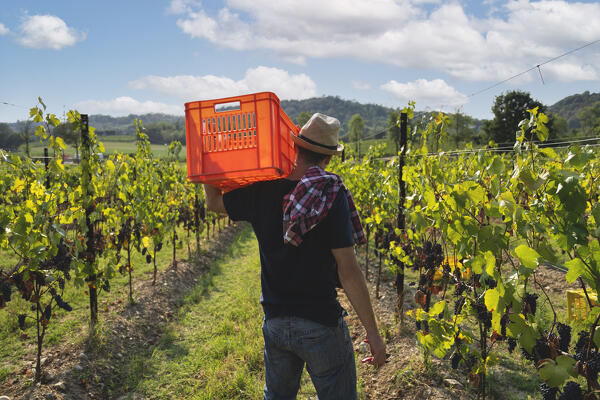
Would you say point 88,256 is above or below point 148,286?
above

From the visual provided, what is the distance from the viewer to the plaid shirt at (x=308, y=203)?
5.49 ft

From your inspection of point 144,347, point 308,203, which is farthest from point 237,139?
point 144,347

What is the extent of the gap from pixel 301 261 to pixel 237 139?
2.33ft

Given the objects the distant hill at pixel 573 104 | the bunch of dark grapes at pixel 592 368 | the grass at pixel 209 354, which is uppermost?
the distant hill at pixel 573 104

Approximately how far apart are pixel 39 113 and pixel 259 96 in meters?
3.02

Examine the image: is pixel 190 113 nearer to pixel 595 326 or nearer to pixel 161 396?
pixel 595 326

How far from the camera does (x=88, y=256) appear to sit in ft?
14.5

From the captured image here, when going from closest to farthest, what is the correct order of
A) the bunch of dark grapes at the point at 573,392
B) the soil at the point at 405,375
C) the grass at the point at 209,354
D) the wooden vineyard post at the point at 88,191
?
the bunch of dark grapes at the point at 573,392 < the soil at the point at 405,375 < the grass at the point at 209,354 < the wooden vineyard post at the point at 88,191

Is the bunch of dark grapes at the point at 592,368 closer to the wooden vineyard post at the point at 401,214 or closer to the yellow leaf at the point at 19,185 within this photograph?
the wooden vineyard post at the point at 401,214

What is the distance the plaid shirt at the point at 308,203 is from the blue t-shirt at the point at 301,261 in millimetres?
55

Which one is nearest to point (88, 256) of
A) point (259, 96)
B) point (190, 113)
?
point (190, 113)

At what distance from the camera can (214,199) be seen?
7.18ft

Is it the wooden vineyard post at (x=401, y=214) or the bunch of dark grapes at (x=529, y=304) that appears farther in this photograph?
the wooden vineyard post at (x=401, y=214)

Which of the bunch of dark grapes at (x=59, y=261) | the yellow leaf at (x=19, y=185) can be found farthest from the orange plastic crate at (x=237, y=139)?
the yellow leaf at (x=19, y=185)
